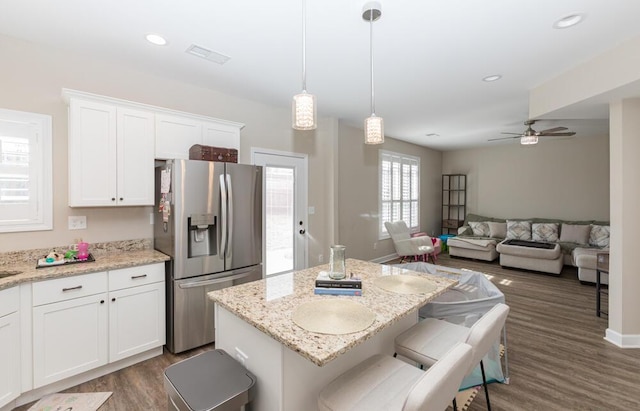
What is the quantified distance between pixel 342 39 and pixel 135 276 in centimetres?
262

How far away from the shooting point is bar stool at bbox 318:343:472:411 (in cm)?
95

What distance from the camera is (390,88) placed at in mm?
3480

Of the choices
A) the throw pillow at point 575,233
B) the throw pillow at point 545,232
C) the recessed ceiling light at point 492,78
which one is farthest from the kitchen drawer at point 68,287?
the throw pillow at point 575,233

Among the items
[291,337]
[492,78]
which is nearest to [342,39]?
[492,78]

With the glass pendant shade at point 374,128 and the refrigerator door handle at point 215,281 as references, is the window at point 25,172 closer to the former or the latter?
the refrigerator door handle at point 215,281

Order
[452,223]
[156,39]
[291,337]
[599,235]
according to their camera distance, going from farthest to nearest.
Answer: [452,223]
[599,235]
[156,39]
[291,337]

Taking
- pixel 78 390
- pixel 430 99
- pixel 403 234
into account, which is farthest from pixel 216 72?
pixel 403 234

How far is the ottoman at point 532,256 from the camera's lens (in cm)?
521

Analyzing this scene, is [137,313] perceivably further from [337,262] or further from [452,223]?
[452,223]

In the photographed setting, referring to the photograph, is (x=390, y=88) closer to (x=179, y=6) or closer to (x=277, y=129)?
Answer: (x=277, y=129)

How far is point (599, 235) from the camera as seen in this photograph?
5.40 m

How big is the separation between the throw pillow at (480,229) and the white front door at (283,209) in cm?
458

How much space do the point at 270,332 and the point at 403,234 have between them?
16.3ft

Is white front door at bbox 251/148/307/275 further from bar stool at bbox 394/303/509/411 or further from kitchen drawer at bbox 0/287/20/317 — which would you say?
bar stool at bbox 394/303/509/411
